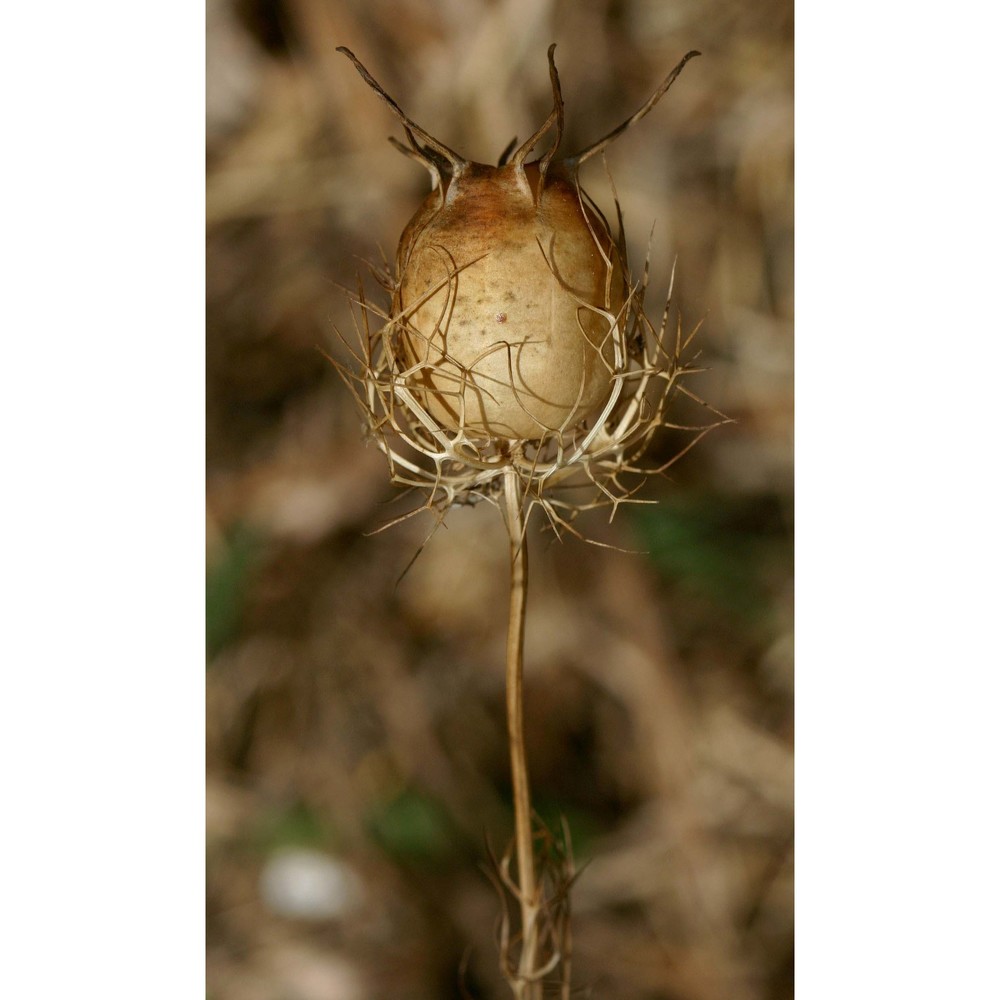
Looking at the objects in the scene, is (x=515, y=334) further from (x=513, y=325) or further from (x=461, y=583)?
(x=461, y=583)

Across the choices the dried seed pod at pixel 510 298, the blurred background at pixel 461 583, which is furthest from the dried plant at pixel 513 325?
the blurred background at pixel 461 583

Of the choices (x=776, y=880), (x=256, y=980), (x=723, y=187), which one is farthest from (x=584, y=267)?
(x=256, y=980)

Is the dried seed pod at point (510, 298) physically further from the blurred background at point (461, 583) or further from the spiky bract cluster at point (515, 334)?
the blurred background at point (461, 583)

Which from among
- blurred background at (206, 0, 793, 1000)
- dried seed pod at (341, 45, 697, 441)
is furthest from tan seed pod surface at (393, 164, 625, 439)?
blurred background at (206, 0, 793, 1000)

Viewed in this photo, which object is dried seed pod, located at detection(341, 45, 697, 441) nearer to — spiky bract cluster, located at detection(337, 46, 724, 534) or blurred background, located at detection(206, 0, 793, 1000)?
spiky bract cluster, located at detection(337, 46, 724, 534)

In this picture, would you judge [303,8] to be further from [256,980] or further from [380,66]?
[256,980]

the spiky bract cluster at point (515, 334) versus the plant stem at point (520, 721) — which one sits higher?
the spiky bract cluster at point (515, 334)

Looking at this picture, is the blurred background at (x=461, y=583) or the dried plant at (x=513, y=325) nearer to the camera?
the dried plant at (x=513, y=325)
